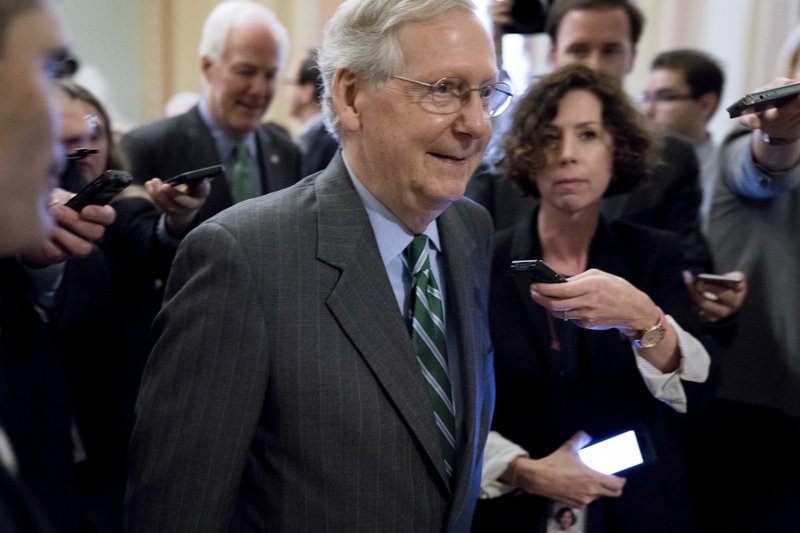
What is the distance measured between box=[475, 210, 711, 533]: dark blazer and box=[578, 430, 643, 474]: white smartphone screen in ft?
0.25

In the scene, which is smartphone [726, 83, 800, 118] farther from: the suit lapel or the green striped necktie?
the green striped necktie

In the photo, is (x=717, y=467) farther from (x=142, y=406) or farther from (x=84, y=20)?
(x=84, y=20)

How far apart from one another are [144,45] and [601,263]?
5.21 metres

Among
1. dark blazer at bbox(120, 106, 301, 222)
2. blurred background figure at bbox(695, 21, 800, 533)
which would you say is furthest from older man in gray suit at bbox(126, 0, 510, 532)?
dark blazer at bbox(120, 106, 301, 222)

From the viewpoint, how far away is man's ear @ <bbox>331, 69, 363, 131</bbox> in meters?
1.59

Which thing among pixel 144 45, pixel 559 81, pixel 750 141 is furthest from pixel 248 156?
pixel 144 45

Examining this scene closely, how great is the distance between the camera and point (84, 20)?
6.43 m

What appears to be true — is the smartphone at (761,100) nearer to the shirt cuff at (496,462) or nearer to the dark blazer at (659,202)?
the dark blazer at (659,202)

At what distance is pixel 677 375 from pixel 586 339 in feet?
0.72

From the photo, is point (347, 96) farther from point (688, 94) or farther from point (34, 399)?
point (688, 94)

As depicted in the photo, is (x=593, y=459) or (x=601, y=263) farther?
(x=601, y=263)

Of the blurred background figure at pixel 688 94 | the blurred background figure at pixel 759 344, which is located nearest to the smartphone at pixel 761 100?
the blurred background figure at pixel 759 344

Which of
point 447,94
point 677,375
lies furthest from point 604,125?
point 447,94

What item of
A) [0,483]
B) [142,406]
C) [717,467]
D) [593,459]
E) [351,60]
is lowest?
[717,467]
